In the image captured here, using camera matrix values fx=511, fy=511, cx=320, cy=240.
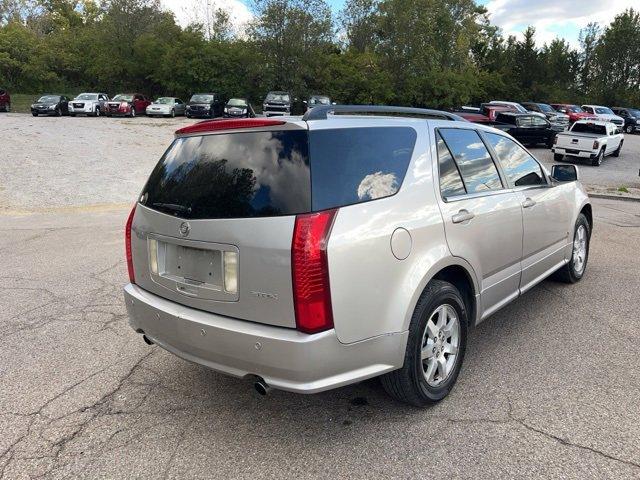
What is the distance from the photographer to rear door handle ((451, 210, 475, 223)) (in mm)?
3242

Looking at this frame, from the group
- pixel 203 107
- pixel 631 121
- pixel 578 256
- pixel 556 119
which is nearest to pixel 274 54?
pixel 203 107

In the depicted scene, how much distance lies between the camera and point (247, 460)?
2.66m

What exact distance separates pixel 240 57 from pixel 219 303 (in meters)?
44.8

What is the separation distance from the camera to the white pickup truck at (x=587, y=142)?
764 inches

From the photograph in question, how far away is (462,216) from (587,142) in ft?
61.9

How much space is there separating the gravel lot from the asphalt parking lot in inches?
287

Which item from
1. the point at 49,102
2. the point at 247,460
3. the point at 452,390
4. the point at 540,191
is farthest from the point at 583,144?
the point at 49,102

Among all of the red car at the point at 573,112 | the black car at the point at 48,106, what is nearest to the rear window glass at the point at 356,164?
the black car at the point at 48,106

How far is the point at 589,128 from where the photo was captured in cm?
2062

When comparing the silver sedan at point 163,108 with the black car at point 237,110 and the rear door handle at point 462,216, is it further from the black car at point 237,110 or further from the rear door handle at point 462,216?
the rear door handle at point 462,216

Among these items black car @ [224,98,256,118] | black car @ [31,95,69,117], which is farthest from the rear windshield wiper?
black car @ [31,95,69,117]

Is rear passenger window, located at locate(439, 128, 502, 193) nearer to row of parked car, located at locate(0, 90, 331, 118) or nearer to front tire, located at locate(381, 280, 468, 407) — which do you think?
front tire, located at locate(381, 280, 468, 407)

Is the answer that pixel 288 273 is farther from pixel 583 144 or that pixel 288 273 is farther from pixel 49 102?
pixel 49 102

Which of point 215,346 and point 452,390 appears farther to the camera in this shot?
point 452,390
